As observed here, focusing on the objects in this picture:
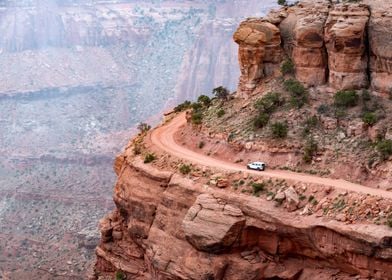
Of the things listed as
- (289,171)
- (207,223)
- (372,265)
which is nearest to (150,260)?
(207,223)

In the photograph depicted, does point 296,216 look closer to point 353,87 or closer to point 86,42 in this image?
point 353,87

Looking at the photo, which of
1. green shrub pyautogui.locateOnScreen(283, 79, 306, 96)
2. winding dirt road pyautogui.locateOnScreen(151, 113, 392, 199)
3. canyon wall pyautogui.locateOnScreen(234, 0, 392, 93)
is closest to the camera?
winding dirt road pyautogui.locateOnScreen(151, 113, 392, 199)

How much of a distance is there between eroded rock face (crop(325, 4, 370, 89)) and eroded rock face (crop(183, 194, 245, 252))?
1317cm

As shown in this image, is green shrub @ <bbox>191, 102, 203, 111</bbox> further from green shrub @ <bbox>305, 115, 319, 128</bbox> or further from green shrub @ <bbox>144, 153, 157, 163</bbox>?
green shrub @ <bbox>305, 115, 319, 128</bbox>

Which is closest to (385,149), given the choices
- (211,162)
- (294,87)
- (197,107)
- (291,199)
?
(291,199)

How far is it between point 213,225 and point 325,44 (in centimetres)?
1594

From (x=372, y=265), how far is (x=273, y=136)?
47.8ft

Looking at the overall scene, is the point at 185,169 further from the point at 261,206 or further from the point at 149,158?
the point at 261,206

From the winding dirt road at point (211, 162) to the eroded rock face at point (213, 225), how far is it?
13.8 feet

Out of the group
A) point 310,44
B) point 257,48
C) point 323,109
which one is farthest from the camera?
point 257,48

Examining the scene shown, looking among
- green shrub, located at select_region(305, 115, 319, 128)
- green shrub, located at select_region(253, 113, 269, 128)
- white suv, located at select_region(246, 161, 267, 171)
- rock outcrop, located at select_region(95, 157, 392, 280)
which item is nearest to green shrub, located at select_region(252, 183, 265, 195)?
rock outcrop, located at select_region(95, 157, 392, 280)

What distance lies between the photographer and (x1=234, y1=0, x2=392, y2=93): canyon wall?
58562 mm

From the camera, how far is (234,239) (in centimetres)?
5394

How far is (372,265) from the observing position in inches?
1927
